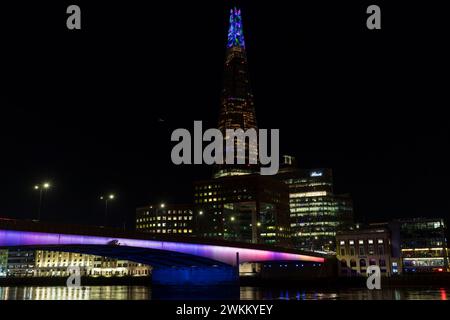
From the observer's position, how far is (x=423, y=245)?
168500mm

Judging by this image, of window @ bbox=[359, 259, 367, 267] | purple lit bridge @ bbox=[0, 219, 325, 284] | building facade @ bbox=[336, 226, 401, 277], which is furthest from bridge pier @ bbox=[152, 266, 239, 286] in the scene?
window @ bbox=[359, 259, 367, 267]

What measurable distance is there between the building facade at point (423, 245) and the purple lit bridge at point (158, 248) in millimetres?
58097

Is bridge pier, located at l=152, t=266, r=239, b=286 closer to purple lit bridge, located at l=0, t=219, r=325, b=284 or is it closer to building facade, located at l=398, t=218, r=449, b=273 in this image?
purple lit bridge, located at l=0, t=219, r=325, b=284

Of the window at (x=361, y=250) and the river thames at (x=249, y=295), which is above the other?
the window at (x=361, y=250)

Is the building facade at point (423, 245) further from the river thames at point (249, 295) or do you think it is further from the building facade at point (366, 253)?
the river thames at point (249, 295)

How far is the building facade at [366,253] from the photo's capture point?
162 meters

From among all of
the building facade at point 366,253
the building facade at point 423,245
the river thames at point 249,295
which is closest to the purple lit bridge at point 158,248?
the river thames at point 249,295

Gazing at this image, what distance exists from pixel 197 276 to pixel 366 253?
84.1 metres

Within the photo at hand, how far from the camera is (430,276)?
106 m

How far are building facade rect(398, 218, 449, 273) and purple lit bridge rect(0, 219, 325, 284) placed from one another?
58097 mm

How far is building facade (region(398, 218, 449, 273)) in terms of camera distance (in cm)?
16488

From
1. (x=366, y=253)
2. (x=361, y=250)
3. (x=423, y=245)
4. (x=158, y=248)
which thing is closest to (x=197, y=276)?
(x=158, y=248)
